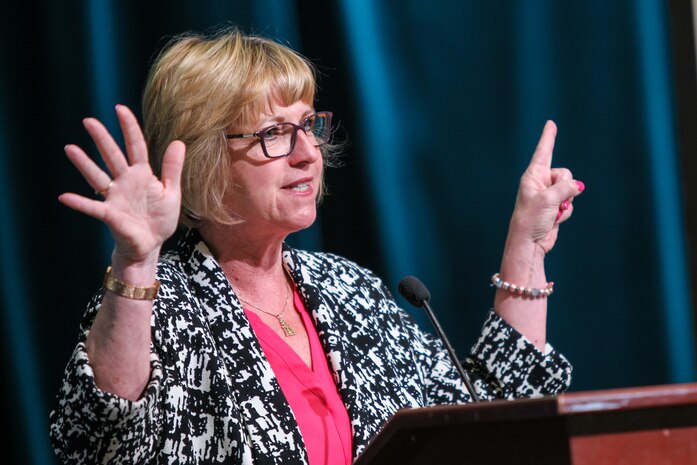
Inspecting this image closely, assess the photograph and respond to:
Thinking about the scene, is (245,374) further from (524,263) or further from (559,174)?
(559,174)

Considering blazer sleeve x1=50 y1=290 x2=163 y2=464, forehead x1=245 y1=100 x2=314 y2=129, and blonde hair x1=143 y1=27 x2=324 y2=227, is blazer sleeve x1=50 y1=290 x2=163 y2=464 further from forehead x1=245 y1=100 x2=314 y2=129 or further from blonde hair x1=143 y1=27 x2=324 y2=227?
forehead x1=245 y1=100 x2=314 y2=129

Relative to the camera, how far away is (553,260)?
7.82ft

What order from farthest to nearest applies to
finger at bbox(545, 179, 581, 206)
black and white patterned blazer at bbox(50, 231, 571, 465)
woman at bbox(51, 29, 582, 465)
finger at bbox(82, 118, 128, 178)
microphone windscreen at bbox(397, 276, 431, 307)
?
finger at bbox(545, 179, 581, 206) → microphone windscreen at bbox(397, 276, 431, 307) → woman at bbox(51, 29, 582, 465) → black and white patterned blazer at bbox(50, 231, 571, 465) → finger at bbox(82, 118, 128, 178)

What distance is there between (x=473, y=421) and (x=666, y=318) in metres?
1.56

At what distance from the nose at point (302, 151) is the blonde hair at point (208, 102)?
0.07 metres

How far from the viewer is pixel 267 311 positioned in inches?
72.3

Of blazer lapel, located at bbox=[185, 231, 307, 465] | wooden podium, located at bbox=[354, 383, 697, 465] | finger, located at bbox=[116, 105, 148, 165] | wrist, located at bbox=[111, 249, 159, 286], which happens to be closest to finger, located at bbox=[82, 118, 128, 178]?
finger, located at bbox=[116, 105, 148, 165]

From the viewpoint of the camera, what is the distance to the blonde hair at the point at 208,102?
1789 mm

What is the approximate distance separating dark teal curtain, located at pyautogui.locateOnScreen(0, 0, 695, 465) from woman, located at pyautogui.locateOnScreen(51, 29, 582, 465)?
→ 36 centimetres

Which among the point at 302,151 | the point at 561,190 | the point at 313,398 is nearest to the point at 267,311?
the point at 313,398

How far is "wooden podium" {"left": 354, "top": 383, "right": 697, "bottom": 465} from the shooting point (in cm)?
87

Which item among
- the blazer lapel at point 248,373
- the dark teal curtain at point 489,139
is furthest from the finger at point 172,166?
the dark teal curtain at point 489,139

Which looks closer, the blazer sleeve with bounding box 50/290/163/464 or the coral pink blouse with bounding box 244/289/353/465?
the blazer sleeve with bounding box 50/290/163/464

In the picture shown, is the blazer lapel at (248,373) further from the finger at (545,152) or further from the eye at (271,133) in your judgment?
the finger at (545,152)
